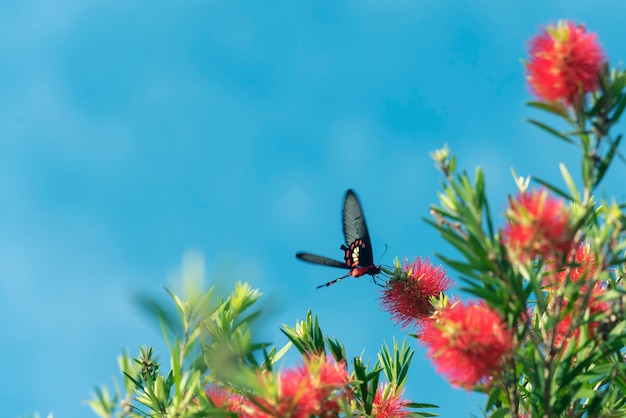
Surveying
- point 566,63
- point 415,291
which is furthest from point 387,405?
point 566,63

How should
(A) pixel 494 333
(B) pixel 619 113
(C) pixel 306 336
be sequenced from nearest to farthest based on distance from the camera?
(A) pixel 494 333
(B) pixel 619 113
(C) pixel 306 336

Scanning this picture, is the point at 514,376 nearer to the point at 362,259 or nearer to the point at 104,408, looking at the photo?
the point at 104,408

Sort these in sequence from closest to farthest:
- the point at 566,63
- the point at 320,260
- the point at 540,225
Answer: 1. the point at 540,225
2. the point at 566,63
3. the point at 320,260

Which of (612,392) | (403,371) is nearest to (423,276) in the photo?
(403,371)

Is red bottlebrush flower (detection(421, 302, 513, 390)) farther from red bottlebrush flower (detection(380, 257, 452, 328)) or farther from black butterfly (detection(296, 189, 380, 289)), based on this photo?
black butterfly (detection(296, 189, 380, 289))

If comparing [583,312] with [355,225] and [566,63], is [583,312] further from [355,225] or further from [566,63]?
[355,225]

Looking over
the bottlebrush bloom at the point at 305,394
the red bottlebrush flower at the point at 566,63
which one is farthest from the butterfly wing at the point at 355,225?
the red bottlebrush flower at the point at 566,63
